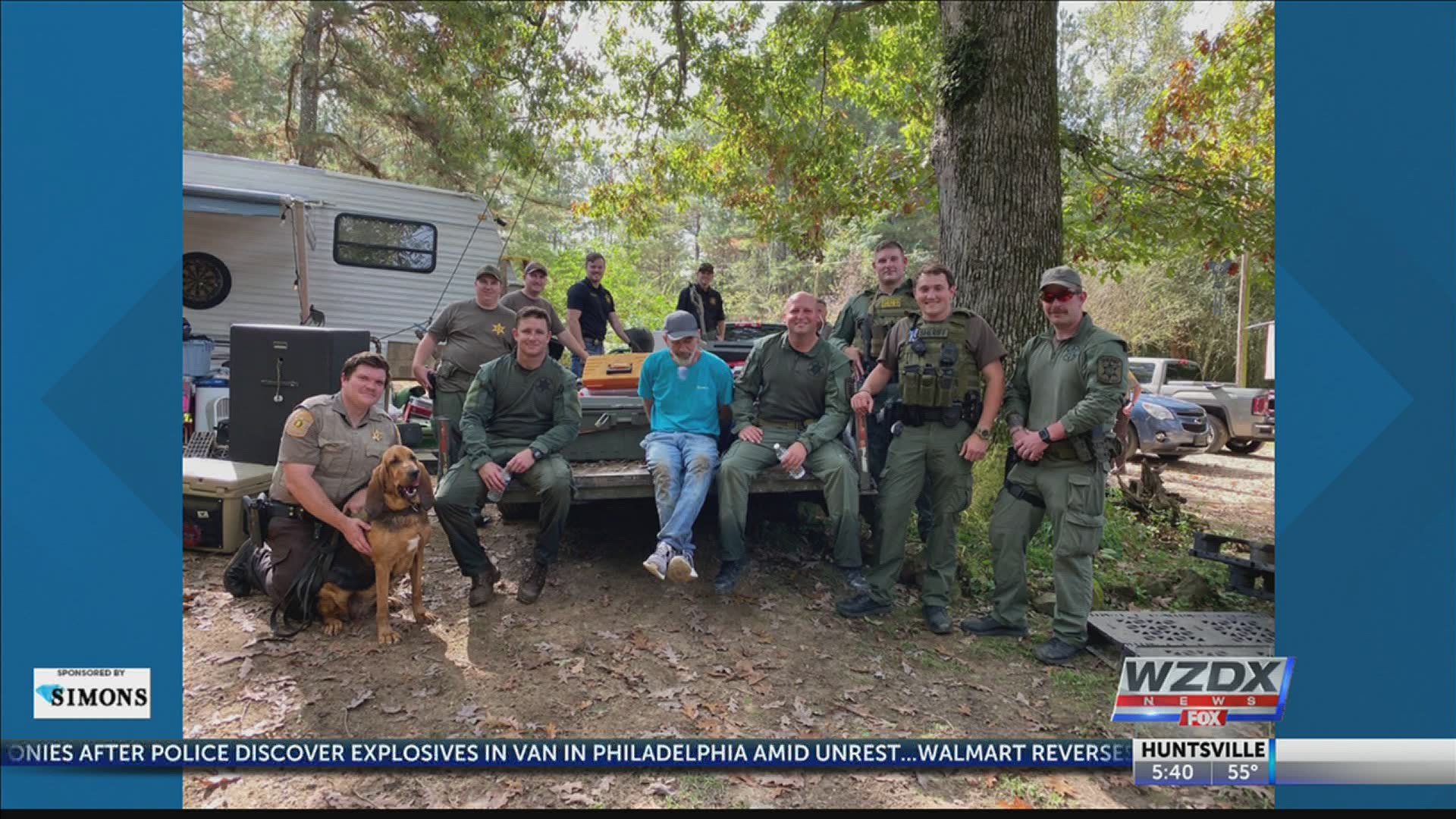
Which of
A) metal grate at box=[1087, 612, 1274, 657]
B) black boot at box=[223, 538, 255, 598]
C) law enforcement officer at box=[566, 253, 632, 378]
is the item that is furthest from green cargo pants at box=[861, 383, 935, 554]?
black boot at box=[223, 538, 255, 598]

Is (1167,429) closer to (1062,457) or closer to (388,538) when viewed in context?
(1062,457)

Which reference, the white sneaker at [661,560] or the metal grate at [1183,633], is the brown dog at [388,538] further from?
the metal grate at [1183,633]

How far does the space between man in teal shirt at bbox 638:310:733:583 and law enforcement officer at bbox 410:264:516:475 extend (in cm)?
170

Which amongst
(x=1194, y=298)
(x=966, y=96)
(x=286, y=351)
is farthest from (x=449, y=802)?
(x=1194, y=298)

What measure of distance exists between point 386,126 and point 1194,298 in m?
21.0

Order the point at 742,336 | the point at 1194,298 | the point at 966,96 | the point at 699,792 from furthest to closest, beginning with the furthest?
1. the point at 1194,298
2. the point at 742,336
3. the point at 966,96
4. the point at 699,792

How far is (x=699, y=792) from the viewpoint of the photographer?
9.47ft

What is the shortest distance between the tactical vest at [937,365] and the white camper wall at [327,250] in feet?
24.7

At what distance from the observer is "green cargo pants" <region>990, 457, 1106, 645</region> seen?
Result: 3.86 m

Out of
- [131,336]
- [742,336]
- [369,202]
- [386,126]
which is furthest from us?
[386,126]

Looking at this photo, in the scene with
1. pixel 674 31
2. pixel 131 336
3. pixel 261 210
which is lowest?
pixel 131 336

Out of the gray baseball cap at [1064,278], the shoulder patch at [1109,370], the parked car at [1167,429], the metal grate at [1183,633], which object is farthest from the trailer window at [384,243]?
the parked car at [1167,429]

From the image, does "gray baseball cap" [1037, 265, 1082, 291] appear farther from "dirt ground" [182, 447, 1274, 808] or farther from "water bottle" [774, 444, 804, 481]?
"dirt ground" [182, 447, 1274, 808]

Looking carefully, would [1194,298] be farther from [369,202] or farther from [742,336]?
[369,202]
